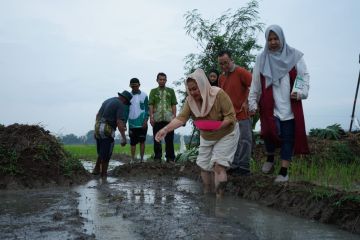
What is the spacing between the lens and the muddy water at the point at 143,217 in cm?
412

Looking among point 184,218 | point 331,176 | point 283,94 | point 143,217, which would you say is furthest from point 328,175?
point 143,217

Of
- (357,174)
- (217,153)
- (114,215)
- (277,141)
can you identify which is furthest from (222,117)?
(357,174)

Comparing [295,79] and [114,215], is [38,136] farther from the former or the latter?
[295,79]

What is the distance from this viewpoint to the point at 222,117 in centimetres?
594

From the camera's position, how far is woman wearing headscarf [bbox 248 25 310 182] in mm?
6008

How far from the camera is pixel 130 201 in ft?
19.1

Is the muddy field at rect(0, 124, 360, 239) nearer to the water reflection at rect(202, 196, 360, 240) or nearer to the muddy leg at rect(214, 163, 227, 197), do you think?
the water reflection at rect(202, 196, 360, 240)

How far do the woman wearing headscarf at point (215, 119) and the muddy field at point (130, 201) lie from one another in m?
0.51

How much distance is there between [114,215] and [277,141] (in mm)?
2495

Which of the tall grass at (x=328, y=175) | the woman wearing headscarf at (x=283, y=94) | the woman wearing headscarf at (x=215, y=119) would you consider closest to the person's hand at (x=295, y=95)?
the woman wearing headscarf at (x=283, y=94)

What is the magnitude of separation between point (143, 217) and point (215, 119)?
5.62 ft

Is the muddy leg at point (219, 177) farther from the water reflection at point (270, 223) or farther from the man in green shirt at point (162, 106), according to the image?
the man in green shirt at point (162, 106)

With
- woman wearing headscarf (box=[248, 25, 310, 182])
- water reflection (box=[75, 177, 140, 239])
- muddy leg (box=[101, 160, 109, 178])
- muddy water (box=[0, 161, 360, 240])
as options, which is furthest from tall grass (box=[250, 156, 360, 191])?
muddy leg (box=[101, 160, 109, 178])

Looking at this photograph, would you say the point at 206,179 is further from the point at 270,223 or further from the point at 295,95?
the point at 270,223
